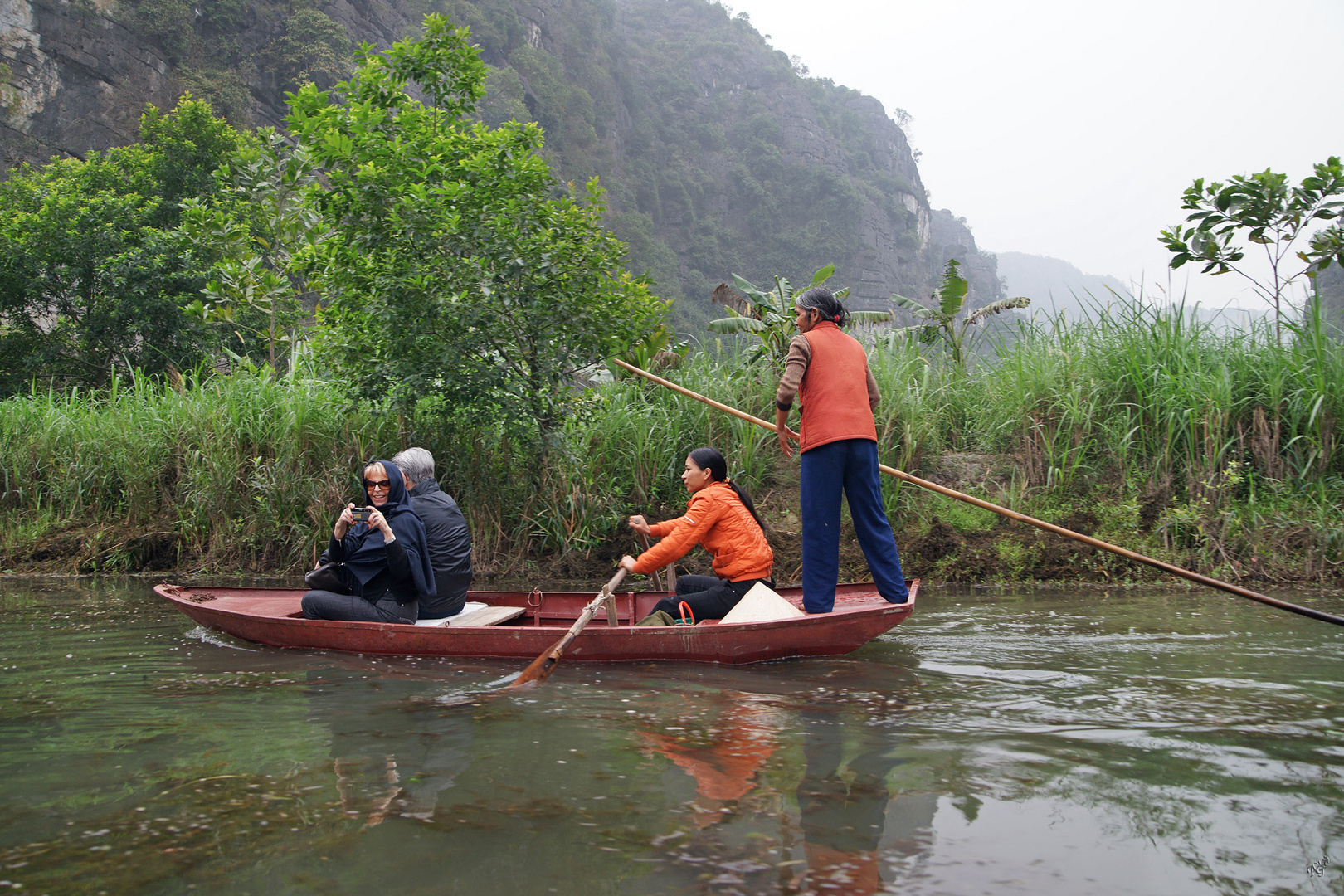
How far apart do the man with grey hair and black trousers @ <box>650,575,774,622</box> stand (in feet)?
4.33

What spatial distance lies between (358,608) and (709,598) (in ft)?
7.25

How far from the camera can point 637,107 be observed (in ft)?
260

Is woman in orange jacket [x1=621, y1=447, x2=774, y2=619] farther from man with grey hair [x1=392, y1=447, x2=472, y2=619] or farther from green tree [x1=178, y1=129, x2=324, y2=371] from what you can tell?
green tree [x1=178, y1=129, x2=324, y2=371]

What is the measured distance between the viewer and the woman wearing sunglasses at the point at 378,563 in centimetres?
511

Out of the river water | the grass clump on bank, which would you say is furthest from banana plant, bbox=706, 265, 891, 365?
the river water

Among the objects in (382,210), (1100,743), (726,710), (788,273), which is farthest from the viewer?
(788,273)

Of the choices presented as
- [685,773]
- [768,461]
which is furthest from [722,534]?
[768,461]

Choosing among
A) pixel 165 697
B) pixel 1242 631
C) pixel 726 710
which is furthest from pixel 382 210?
pixel 1242 631

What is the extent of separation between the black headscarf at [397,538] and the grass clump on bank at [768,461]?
3.32 meters

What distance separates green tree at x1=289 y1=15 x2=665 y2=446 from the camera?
7.78m

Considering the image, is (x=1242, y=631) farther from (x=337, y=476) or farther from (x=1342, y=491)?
(x=337, y=476)

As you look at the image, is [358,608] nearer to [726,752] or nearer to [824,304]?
[726,752]

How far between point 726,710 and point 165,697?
2752 mm

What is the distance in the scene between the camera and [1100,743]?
134 inches
